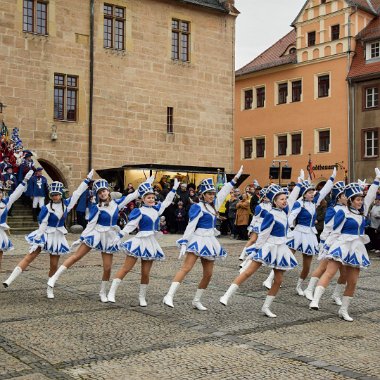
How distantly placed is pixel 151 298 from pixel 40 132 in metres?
17.9

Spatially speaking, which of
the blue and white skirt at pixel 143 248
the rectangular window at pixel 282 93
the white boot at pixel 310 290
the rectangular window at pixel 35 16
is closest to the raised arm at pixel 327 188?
the white boot at pixel 310 290

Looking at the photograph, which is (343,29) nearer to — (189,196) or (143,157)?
(143,157)

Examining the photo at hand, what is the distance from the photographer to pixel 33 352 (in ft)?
21.6

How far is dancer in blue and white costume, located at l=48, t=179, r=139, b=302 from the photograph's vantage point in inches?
392

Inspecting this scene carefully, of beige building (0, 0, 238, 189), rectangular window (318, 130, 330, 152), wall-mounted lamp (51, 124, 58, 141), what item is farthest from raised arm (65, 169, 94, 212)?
rectangular window (318, 130, 330, 152)

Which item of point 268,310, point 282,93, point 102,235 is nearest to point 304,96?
point 282,93

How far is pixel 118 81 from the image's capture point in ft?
94.1

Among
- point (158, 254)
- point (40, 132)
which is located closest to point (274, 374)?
point (158, 254)

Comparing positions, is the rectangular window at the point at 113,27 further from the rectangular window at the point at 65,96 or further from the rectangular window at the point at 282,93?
the rectangular window at the point at 282,93

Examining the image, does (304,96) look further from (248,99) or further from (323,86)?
(248,99)

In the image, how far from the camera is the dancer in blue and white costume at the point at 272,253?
8906 millimetres

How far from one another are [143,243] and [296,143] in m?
33.6

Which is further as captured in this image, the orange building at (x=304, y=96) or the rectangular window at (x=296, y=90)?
the rectangular window at (x=296, y=90)

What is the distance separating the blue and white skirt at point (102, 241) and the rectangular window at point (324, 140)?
104ft
